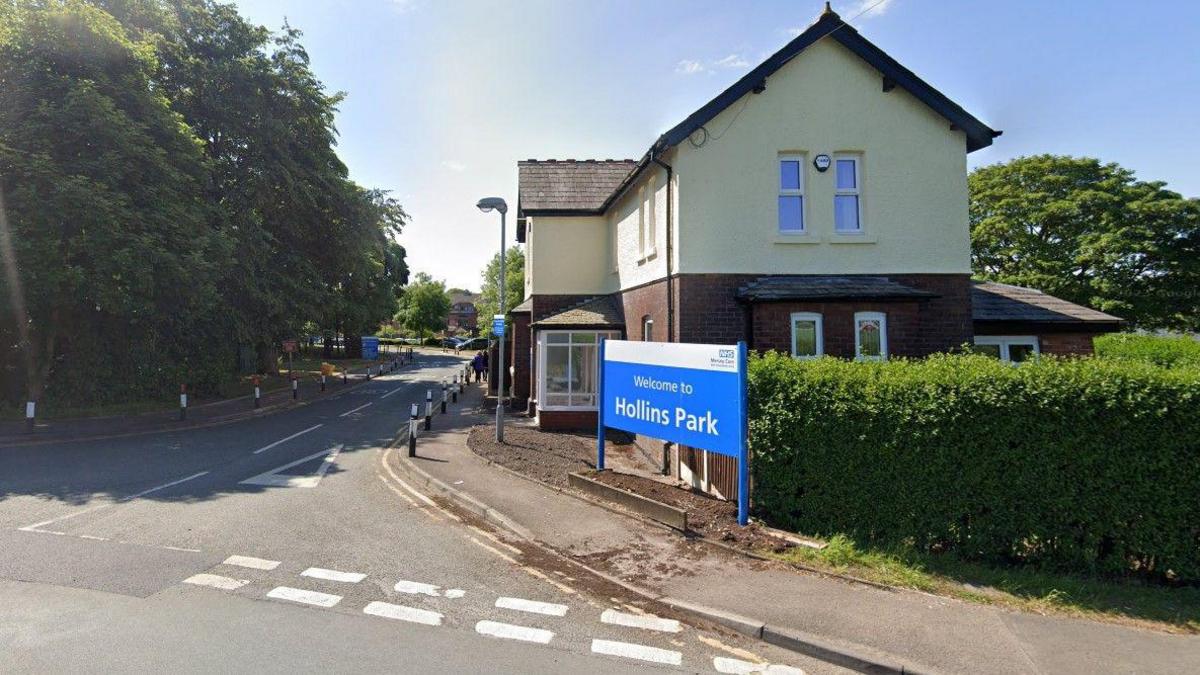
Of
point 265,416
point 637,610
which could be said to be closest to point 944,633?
point 637,610

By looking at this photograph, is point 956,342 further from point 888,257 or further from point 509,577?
point 509,577

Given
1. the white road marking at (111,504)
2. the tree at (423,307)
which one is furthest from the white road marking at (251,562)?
the tree at (423,307)

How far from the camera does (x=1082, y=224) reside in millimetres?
33781

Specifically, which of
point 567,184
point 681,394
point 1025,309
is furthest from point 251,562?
point 567,184

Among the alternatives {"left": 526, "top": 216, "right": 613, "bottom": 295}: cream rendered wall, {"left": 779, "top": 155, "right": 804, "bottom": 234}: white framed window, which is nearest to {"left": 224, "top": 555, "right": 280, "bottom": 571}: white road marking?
{"left": 779, "top": 155, "right": 804, "bottom": 234}: white framed window

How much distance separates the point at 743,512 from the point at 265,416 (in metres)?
18.2

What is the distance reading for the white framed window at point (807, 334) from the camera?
10.5 m

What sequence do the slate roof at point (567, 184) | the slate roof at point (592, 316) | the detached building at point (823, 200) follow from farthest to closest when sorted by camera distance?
the slate roof at point (567, 184)
the slate roof at point (592, 316)
the detached building at point (823, 200)

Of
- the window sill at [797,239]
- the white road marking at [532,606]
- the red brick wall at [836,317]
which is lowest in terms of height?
the white road marking at [532,606]

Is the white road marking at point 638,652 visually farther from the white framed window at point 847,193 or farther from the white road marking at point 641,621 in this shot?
the white framed window at point 847,193

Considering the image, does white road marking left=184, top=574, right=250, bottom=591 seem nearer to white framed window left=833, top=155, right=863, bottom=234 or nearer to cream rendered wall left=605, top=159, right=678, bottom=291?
cream rendered wall left=605, top=159, right=678, bottom=291

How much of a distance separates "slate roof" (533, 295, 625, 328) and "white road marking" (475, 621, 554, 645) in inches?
424

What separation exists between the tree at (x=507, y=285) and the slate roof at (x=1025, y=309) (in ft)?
111

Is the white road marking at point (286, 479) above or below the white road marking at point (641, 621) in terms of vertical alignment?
above
